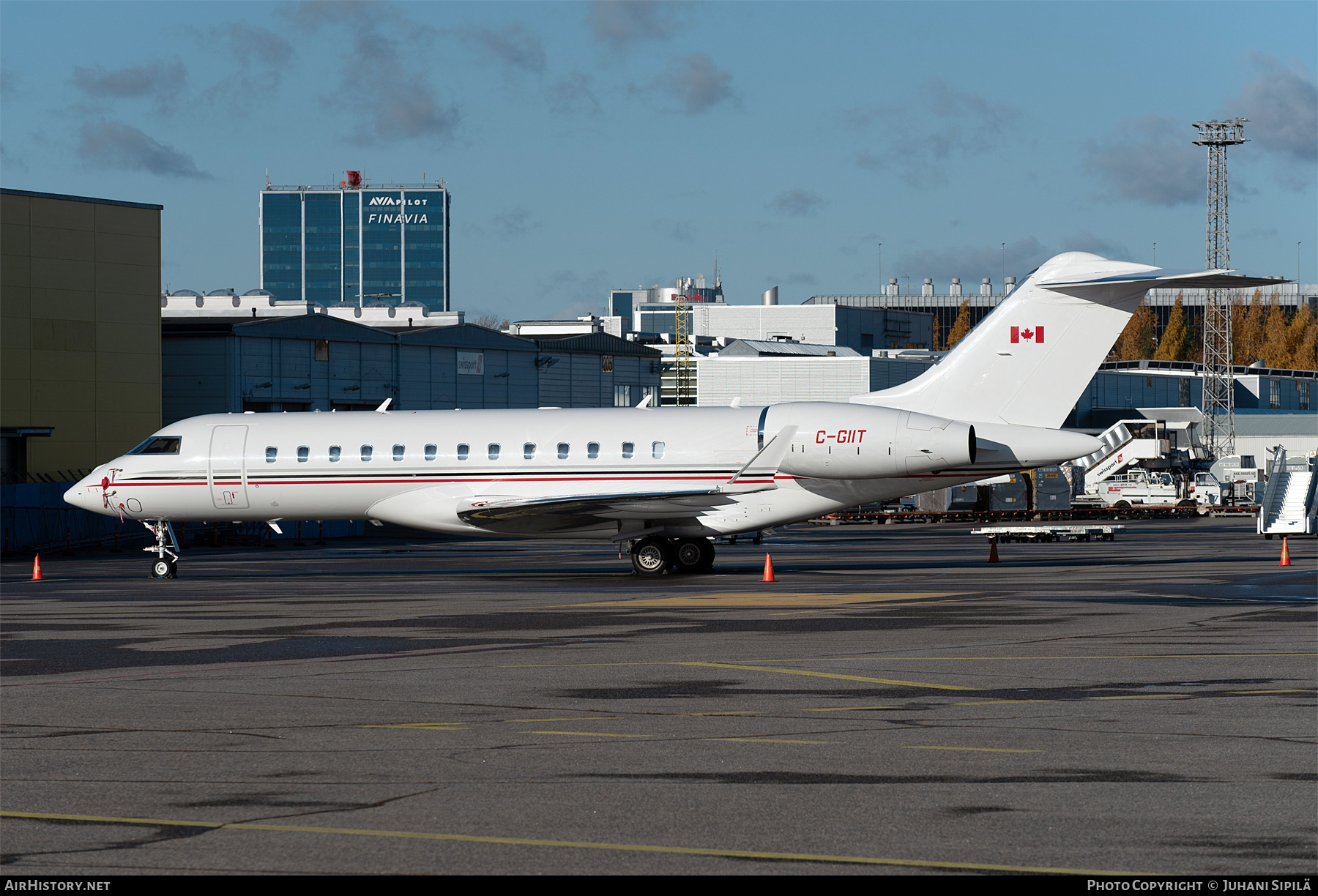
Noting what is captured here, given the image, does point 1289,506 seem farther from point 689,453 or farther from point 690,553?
point 689,453

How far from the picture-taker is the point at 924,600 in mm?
22766

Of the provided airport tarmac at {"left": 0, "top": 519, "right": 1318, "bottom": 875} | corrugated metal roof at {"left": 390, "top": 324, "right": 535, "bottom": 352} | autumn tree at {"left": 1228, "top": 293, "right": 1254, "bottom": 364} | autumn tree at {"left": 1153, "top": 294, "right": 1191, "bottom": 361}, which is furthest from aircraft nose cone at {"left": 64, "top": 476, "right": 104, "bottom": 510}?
autumn tree at {"left": 1228, "top": 293, "right": 1254, "bottom": 364}

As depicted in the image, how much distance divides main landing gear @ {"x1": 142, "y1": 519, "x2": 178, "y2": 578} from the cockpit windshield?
1517 millimetres

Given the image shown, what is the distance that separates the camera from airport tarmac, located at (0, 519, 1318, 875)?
7625mm

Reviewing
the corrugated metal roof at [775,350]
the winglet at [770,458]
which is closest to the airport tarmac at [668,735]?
the winglet at [770,458]

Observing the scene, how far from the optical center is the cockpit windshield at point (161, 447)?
31234 millimetres

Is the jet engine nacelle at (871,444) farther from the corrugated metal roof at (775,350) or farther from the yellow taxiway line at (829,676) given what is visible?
the corrugated metal roof at (775,350)

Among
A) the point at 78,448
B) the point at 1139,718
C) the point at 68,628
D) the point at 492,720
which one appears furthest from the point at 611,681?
the point at 78,448

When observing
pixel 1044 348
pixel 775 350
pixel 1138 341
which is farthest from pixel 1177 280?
pixel 1138 341

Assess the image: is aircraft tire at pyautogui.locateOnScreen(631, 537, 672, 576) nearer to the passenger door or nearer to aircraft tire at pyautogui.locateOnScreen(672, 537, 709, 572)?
aircraft tire at pyautogui.locateOnScreen(672, 537, 709, 572)

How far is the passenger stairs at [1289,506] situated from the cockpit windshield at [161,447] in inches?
1352

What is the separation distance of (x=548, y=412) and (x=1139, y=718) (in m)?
20.2

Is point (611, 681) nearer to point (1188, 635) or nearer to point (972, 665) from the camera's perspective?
point (972, 665)

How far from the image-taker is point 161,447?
31.4 m
